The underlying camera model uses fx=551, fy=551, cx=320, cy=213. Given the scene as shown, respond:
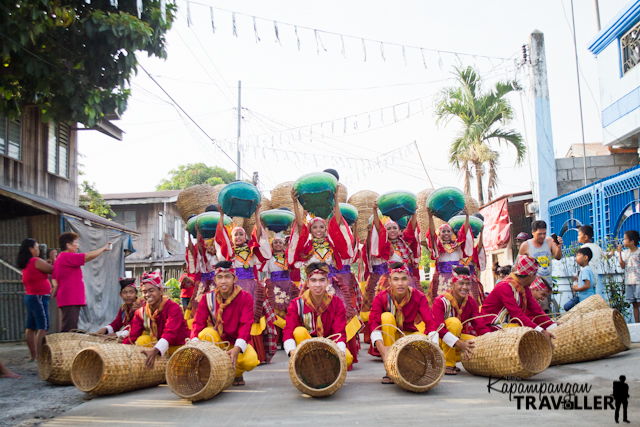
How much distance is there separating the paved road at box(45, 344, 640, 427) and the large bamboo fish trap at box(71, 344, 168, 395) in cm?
10

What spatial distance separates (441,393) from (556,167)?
925cm

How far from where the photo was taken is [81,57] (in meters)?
6.02

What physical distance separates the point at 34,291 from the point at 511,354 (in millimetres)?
5353

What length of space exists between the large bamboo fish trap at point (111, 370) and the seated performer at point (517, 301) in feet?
10.4

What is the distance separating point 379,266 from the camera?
7129mm

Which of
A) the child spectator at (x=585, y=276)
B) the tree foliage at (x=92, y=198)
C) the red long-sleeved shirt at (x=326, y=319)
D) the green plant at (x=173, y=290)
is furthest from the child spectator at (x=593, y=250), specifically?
the tree foliage at (x=92, y=198)

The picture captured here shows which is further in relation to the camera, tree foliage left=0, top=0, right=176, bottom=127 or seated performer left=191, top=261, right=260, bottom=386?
tree foliage left=0, top=0, right=176, bottom=127

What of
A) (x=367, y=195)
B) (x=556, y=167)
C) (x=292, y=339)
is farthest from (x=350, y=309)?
(x=556, y=167)

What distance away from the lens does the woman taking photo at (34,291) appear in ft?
21.1

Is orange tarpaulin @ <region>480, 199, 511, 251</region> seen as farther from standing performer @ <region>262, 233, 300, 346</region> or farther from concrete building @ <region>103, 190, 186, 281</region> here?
concrete building @ <region>103, 190, 186, 281</region>

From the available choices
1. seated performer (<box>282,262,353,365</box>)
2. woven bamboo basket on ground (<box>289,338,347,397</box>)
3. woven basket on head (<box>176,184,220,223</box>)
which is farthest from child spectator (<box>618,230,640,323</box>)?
woven basket on head (<box>176,184,220,223</box>)

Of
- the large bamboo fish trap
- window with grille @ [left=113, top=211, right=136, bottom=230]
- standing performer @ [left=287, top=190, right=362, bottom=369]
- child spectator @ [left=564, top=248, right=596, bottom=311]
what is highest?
window with grille @ [left=113, top=211, right=136, bottom=230]

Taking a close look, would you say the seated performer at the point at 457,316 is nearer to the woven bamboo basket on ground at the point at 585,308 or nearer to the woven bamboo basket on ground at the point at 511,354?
the woven bamboo basket on ground at the point at 511,354

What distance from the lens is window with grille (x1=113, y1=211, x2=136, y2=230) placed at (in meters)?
21.5
